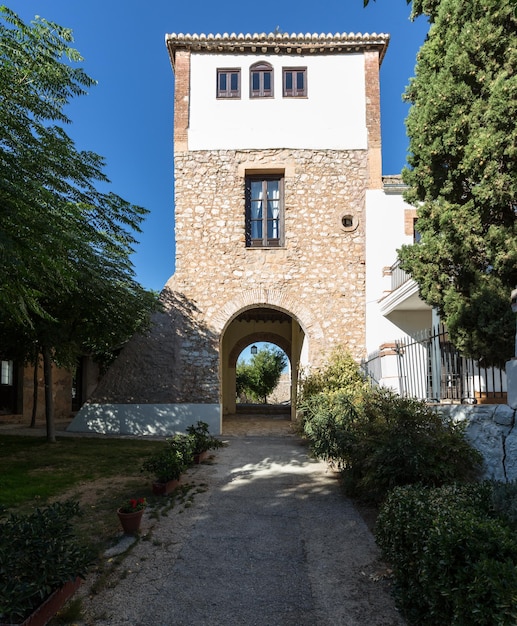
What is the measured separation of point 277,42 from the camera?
11.6 metres

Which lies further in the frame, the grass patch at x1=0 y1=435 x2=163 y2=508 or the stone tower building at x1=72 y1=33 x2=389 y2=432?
the stone tower building at x1=72 y1=33 x2=389 y2=432

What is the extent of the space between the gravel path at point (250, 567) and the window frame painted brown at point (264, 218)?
23.2ft

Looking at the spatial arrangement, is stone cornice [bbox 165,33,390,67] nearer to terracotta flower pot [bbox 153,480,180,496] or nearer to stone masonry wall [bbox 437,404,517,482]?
stone masonry wall [bbox 437,404,517,482]

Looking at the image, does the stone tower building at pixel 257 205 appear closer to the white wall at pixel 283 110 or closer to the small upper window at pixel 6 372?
the white wall at pixel 283 110

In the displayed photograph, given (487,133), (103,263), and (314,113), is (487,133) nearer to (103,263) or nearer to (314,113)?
(103,263)

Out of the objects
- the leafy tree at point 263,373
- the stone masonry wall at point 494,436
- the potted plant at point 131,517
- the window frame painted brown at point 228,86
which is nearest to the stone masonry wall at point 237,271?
the window frame painted brown at point 228,86

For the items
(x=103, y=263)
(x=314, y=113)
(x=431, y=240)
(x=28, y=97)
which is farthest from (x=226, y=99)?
(x=431, y=240)

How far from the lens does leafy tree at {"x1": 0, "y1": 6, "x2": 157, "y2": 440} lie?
4.50 meters

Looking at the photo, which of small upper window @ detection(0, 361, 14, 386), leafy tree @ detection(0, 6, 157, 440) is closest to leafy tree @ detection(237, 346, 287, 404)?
small upper window @ detection(0, 361, 14, 386)

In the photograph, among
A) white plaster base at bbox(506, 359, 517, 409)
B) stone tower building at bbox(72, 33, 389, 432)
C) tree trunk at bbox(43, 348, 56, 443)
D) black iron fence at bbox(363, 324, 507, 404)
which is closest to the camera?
white plaster base at bbox(506, 359, 517, 409)

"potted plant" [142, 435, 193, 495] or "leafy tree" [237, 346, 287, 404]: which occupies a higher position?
"leafy tree" [237, 346, 287, 404]

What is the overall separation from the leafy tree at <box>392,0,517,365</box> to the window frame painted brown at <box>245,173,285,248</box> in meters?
6.27

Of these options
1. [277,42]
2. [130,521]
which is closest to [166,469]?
[130,521]

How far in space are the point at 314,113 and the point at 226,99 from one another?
7.69 ft
